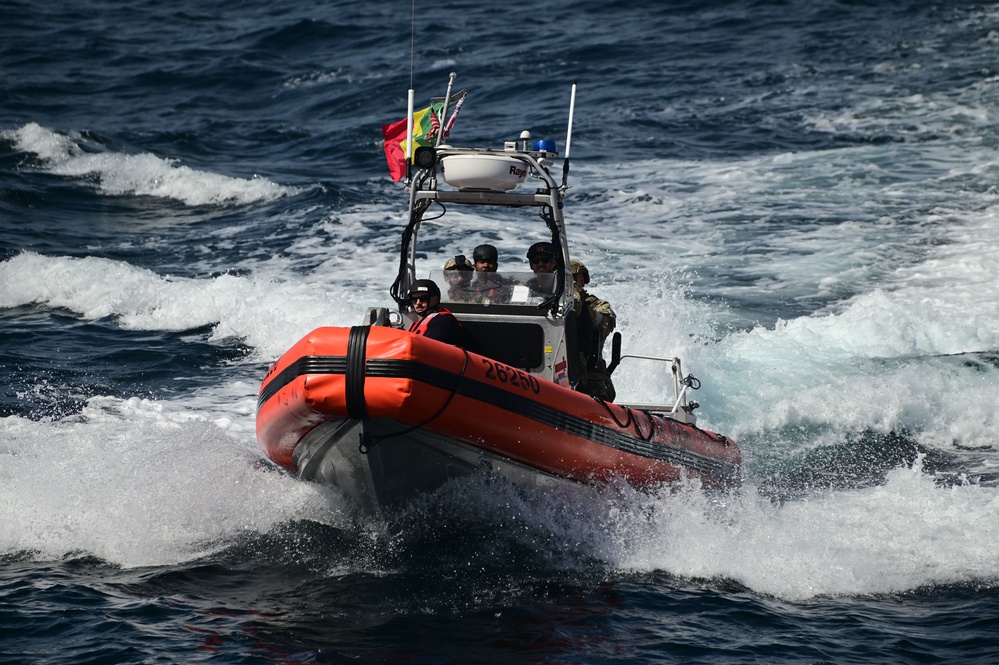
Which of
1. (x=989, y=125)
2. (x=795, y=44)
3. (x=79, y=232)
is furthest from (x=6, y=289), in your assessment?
(x=795, y=44)

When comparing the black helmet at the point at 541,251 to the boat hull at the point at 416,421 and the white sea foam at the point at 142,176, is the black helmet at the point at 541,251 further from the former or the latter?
the white sea foam at the point at 142,176

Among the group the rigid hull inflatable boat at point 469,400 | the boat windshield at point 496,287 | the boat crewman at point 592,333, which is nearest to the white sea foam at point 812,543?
the rigid hull inflatable boat at point 469,400

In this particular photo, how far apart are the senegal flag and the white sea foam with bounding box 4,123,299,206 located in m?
8.90

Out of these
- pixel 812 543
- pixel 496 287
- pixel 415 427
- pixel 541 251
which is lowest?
pixel 812 543

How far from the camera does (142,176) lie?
17.6 metres

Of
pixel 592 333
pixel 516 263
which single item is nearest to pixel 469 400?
pixel 592 333

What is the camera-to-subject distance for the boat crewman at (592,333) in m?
7.39

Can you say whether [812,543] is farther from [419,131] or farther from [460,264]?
[419,131]

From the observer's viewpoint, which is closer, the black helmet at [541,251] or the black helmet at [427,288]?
the black helmet at [427,288]

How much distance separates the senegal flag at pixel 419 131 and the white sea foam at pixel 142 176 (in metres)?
8.90

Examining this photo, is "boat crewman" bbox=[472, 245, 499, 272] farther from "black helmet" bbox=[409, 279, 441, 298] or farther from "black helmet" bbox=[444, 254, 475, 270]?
"black helmet" bbox=[409, 279, 441, 298]

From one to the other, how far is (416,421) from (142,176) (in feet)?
43.3

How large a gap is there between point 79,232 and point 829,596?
38.2 ft

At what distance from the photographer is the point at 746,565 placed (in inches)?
251
